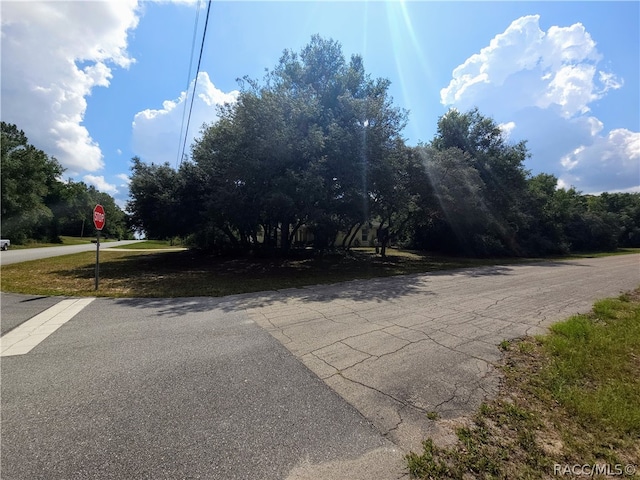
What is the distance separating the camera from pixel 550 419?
8.18 ft

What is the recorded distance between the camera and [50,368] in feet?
11.0

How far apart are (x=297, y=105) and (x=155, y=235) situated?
41.8 ft

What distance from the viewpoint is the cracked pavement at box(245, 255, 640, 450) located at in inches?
108

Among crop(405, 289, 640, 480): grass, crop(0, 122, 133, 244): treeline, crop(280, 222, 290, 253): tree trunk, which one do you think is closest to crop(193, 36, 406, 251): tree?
crop(280, 222, 290, 253): tree trunk

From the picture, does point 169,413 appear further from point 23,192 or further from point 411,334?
point 23,192

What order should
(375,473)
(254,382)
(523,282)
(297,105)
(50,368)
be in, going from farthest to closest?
(297,105) → (523,282) → (50,368) → (254,382) → (375,473)

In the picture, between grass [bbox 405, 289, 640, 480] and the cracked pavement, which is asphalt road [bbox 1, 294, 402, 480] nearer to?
the cracked pavement

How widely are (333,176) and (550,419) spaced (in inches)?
406

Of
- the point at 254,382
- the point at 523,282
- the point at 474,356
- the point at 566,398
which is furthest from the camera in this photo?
the point at 523,282

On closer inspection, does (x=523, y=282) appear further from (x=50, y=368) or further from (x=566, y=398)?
(x=50, y=368)

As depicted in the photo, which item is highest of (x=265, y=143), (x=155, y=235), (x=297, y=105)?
(x=297, y=105)

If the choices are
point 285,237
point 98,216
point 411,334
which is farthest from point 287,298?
point 285,237

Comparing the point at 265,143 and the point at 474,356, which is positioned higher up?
the point at 265,143

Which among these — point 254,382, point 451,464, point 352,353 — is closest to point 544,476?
Result: point 451,464
